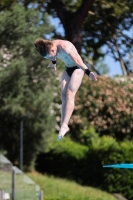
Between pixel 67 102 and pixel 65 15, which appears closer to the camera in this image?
pixel 67 102

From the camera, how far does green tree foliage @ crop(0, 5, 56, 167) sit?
22.4 metres

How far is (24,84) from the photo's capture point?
23578 mm

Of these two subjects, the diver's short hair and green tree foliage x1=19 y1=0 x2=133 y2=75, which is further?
green tree foliage x1=19 y1=0 x2=133 y2=75

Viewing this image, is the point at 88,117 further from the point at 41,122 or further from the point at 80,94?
the point at 41,122

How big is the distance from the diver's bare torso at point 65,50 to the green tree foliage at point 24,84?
15794 millimetres

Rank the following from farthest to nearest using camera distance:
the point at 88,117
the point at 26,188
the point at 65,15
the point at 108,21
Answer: the point at 108,21 → the point at 88,117 → the point at 65,15 → the point at 26,188

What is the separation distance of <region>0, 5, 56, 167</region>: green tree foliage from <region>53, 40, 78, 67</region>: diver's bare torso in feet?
→ 51.8

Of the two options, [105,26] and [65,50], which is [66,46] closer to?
[65,50]

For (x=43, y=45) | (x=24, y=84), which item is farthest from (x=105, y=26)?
(x=43, y=45)

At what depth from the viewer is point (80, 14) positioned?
53.5ft

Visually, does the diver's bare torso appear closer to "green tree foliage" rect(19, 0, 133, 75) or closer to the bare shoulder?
the bare shoulder

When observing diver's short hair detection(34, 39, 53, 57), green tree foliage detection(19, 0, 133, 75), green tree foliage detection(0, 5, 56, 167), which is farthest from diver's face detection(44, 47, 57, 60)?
green tree foliage detection(19, 0, 133, 75)

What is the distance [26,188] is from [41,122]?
10931mm

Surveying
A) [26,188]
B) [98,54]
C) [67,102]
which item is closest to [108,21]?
[98,54]
